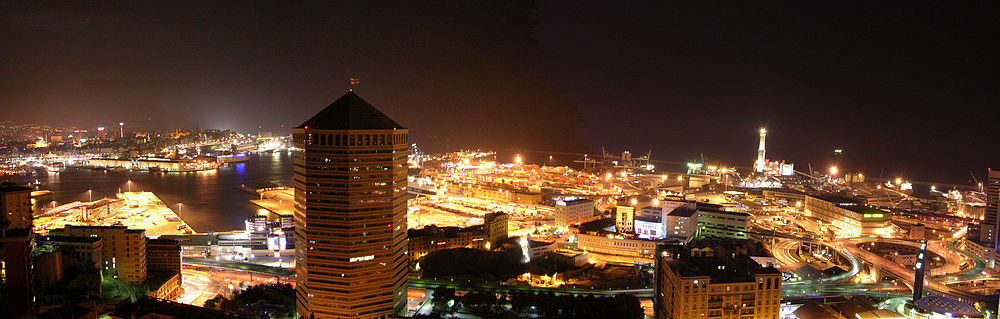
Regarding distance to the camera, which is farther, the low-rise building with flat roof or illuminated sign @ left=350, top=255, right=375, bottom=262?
illuminated sign @ left=350, top=255, right=375, bottom=262

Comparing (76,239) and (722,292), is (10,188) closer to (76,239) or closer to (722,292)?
(76,239)

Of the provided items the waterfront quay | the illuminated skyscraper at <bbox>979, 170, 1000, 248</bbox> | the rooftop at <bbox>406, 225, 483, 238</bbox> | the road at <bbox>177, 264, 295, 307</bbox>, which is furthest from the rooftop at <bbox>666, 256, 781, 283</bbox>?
the waterfront quay

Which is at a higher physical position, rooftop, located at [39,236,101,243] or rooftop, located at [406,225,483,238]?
rooftop, located at [39,236,101,243]

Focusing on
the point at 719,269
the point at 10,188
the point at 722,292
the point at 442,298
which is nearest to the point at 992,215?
the point at 719,269

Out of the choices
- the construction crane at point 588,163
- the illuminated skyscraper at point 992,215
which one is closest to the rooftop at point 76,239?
the illuminated skyscraper at point 992,215

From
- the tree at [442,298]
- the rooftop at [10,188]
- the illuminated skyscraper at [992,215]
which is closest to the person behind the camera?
the tree at [442,298]

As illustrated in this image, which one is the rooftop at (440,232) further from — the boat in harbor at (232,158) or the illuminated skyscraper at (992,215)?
the boat in harbor at (232,158)

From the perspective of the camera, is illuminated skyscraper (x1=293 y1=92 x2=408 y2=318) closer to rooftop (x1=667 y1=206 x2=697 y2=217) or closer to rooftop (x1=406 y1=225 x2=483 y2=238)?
rooftop (x1=406 y1=225 x2=483 y2=238)
